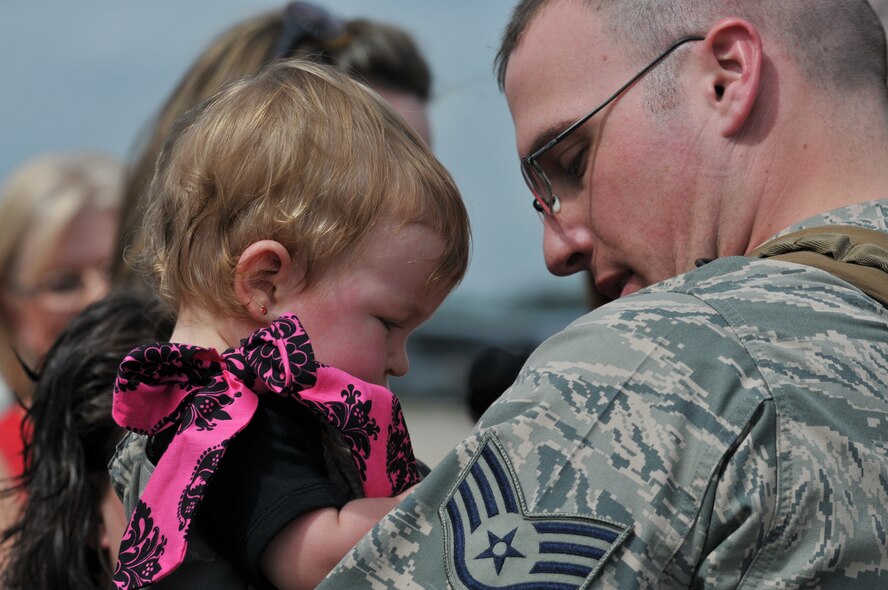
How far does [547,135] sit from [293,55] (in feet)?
4.38

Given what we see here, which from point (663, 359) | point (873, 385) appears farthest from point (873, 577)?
point (663, 359)

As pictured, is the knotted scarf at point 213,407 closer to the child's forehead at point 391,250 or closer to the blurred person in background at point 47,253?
the child's forehead at point 391,250

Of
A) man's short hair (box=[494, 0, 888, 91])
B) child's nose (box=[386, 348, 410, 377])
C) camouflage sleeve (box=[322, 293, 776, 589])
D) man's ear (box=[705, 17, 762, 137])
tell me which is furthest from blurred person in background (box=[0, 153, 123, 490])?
camouflage sleeve (box=[322, 293, 776, 589])

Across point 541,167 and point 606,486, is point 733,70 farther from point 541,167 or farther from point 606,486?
point 606,486

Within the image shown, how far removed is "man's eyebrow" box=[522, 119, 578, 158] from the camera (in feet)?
7.81

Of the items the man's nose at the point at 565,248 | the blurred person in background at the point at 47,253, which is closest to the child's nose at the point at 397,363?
the man's nose at the point at 565,248

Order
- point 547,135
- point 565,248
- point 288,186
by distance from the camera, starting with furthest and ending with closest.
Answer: point 565,248
point 547,135
point 288,186

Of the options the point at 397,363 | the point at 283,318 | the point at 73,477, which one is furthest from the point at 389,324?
the point at 73,477

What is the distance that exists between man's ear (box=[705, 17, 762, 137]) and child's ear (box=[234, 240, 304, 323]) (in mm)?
920

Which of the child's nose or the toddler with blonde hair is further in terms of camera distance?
the child's nose

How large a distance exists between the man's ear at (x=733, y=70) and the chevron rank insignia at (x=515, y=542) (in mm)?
1021

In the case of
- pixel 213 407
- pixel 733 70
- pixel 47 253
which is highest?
pixel 733 70

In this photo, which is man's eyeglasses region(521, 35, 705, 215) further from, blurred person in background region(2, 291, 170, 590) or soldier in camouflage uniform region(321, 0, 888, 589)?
blurred person in background region(2, 291, 170, 590)

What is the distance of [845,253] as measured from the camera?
180 centimetres
